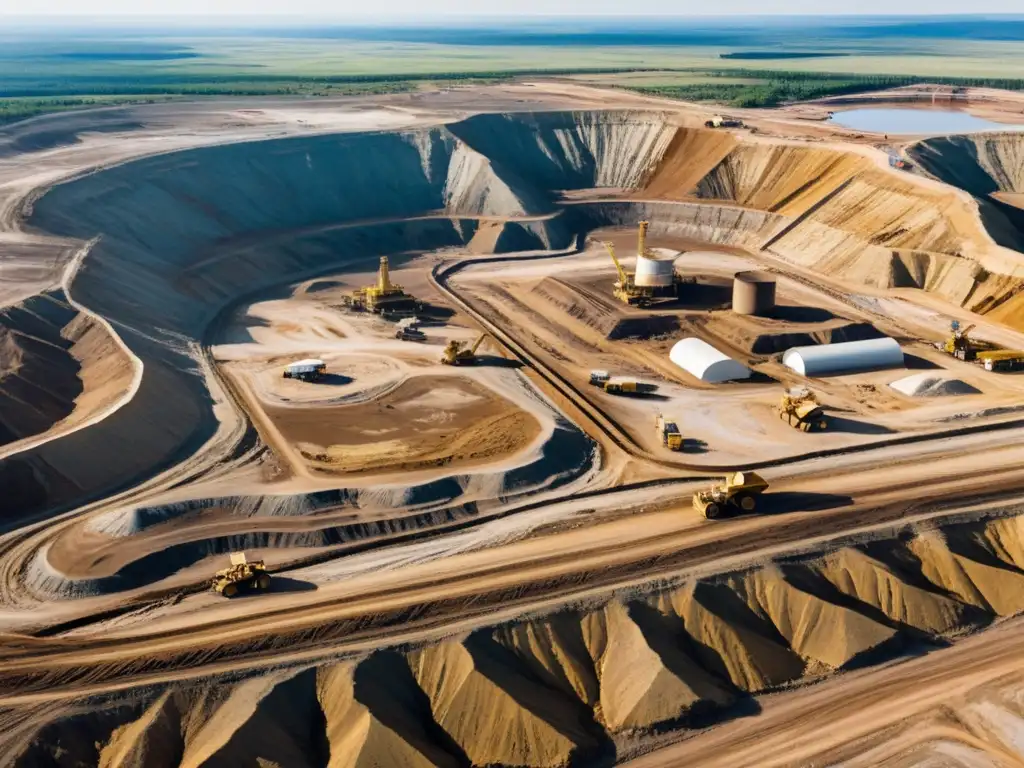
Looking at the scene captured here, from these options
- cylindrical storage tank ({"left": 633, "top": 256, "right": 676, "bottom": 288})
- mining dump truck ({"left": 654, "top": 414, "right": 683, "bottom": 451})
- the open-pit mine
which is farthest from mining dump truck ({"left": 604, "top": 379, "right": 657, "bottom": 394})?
cylindrical storage tank ({"left": 633, "top": 256, "right": 676, "bottom": 288})

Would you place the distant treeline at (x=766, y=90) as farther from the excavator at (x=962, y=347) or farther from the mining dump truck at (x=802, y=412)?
the mining dump truck at (x=802, y=412)

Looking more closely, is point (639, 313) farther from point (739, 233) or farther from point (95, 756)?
point (95, 756)

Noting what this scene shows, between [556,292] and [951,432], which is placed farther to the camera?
[556,292]

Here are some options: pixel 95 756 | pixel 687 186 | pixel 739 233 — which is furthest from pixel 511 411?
pixel 687 186

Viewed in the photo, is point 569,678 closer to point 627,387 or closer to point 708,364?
point 627,387

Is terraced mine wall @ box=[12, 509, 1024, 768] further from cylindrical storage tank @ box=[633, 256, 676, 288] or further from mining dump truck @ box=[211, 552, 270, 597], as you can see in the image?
cylindrical storage tank @ box=[633, 256, 676, 288]
